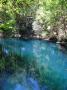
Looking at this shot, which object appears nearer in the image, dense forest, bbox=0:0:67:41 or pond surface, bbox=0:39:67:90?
pond surface, bbox=0:39:67:90

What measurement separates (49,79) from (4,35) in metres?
26.0

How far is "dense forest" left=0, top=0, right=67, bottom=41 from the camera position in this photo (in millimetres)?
31234

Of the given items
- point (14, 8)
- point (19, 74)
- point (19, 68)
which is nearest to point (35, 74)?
point (19, 74)

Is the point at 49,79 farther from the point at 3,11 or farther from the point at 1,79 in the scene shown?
the point at 3,11

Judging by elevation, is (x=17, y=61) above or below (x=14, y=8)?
below

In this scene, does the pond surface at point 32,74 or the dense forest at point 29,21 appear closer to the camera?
the pond surface at point 32,74

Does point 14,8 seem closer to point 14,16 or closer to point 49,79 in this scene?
point 14,16

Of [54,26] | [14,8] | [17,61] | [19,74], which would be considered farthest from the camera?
[14,8]

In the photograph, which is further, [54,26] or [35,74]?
[54,26]

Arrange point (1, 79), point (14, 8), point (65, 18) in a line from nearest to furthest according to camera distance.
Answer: point (1, 79) → point (65, 18) → point (14, 8)

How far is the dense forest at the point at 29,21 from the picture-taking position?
31234 mm

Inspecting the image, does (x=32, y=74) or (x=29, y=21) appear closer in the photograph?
(x=32, y=74)

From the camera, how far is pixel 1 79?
1359 centimetres

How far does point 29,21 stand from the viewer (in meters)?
38.9
